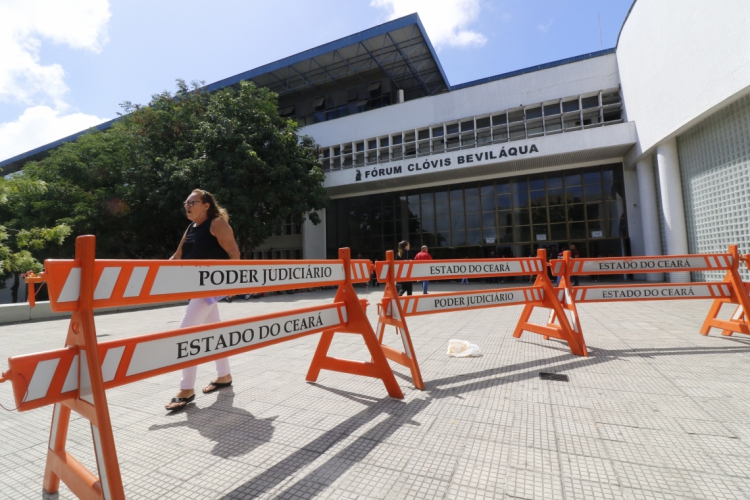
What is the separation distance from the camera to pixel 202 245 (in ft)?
10.8

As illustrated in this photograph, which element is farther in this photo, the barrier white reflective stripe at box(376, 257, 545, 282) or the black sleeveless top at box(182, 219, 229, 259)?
the barrier white reflective stripe at box(376, 257, 545, 282)

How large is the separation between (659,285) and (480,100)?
16641 millimetres

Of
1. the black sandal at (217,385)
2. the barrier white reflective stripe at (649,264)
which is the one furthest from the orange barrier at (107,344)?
the barrier white reflective stripe at (649,264)

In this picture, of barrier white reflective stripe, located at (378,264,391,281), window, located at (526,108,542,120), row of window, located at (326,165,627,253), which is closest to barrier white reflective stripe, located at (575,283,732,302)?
barrier white reflective stripe, located at (378,264,391,281)

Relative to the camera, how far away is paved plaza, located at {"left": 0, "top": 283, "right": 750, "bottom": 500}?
1990 mm

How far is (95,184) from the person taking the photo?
22.0 m

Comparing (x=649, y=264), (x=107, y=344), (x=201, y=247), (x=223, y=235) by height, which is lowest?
(x=107, y=344)

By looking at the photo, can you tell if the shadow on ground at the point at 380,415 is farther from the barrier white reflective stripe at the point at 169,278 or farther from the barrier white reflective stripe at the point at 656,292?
the barrier white reflective stripe at the point at 169,278

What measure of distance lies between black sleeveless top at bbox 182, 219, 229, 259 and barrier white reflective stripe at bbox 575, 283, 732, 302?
183 inches

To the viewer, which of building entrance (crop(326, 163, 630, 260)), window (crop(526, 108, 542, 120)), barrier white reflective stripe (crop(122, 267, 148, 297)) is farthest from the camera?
window (crop(526, 108, 542, 120))

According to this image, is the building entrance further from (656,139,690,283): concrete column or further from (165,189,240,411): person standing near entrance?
(165,189,240,411): person standing near entrance

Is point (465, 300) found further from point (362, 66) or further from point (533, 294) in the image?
point (362, 66)

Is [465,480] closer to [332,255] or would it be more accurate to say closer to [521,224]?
[521,224]

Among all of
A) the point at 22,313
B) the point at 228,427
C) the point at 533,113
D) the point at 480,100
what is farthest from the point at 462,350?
the point at 480,100
